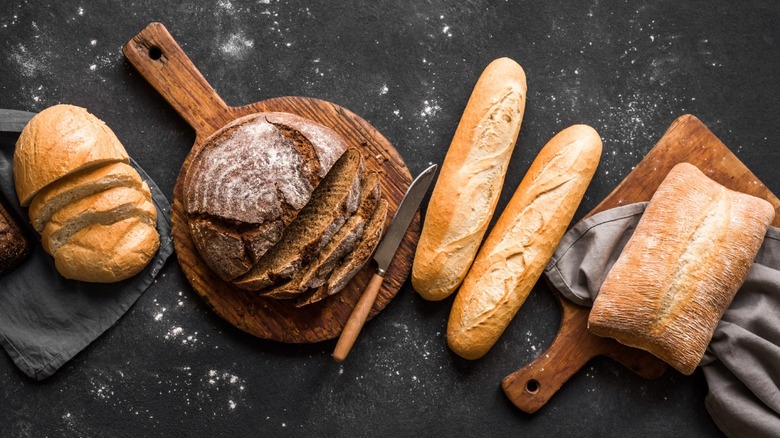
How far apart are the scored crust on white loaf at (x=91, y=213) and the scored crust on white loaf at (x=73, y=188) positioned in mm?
19

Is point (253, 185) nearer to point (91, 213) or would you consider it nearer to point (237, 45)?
point (91, 213)

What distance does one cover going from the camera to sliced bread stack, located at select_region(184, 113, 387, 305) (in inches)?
82.5

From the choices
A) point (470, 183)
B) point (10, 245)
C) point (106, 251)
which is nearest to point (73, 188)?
point (106, 251)

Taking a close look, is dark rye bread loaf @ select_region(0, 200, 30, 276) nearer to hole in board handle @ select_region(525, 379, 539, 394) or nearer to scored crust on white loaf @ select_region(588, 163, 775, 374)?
hole in board handle @ select_region(525, 379, 539, 394)

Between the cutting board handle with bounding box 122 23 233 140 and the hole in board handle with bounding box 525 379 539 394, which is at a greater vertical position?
the cutting board handle with bounding box 122 23 233 140

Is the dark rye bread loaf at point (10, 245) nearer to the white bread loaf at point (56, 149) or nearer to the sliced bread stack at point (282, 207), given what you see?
the white bread loaf at point (56, 149)

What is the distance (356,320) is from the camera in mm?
2289

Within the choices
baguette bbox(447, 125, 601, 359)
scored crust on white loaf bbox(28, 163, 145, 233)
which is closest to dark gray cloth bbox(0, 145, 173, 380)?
scored crust on white loaf bbox(28, 163, 145, 233)

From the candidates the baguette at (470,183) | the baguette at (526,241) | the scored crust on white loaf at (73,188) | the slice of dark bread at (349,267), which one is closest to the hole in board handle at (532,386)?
the baguette at (526,241)

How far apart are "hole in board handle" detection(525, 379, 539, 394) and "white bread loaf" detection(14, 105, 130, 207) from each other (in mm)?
1705

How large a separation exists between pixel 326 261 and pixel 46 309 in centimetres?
107

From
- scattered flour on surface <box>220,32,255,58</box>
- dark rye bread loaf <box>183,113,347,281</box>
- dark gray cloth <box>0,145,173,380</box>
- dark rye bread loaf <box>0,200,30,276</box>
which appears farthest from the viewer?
scattered flour on surface <box>220,32,255,58</box>

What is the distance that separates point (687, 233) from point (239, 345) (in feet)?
5.48

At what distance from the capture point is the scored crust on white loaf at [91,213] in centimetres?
214
